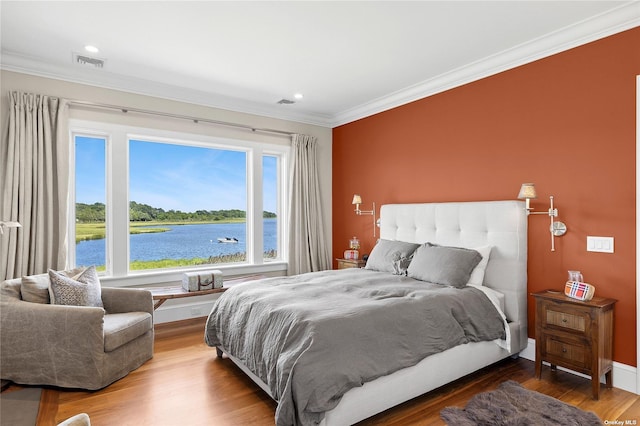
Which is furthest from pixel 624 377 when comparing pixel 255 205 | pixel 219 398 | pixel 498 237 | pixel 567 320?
pixel 255 205

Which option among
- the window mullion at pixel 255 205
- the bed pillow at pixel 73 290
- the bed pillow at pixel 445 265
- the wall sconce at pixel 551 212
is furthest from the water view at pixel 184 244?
the wall sconce at pixel 551 212

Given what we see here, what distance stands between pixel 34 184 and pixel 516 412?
4.47 m

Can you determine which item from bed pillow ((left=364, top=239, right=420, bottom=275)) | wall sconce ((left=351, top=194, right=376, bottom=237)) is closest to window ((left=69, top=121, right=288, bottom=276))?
wall sconce ((left=351, top=194, right=376, bottom=237))

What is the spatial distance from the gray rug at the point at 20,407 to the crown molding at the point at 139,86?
290cm

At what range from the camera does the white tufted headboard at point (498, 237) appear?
10.9ft

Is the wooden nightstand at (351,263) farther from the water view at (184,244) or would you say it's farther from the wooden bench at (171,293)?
the wooden bench at (171,293)

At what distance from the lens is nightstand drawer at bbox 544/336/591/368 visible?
269 cm

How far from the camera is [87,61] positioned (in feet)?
11.7

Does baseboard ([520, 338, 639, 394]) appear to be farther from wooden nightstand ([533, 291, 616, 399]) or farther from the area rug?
the area rug

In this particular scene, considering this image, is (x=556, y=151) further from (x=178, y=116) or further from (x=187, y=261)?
(x=187, y=261)

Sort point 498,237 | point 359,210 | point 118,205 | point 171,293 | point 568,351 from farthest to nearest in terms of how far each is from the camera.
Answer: point 359,210 < point 118,205 < point 171,293 < point 498,237 < point 568,351

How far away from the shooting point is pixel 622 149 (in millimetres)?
2830

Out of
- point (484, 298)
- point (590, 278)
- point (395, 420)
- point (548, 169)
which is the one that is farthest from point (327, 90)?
point (395, 420)

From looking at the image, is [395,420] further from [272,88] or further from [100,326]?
[272,88]
